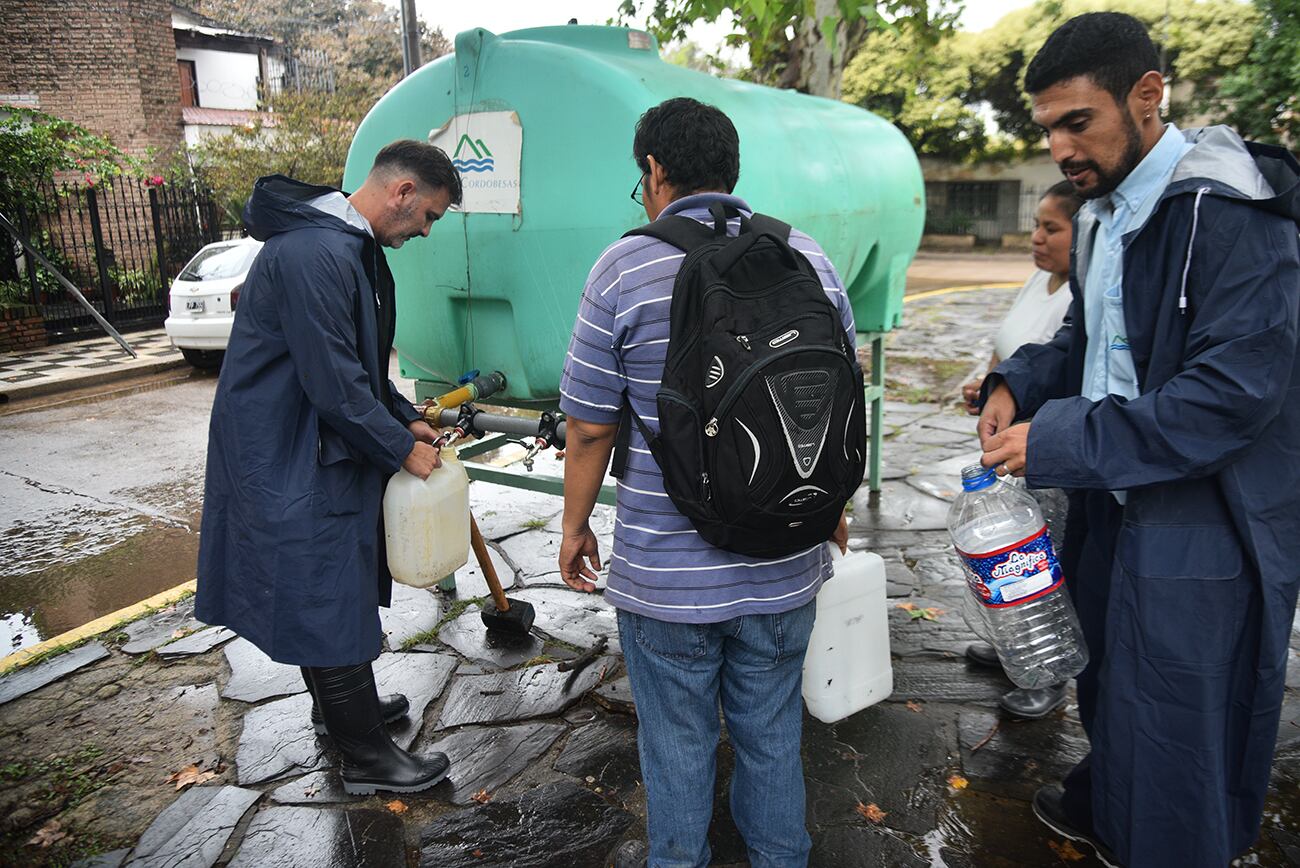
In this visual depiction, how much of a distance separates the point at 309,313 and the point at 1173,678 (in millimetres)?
2160

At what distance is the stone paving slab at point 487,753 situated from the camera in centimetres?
281

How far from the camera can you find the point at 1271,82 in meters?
18.4

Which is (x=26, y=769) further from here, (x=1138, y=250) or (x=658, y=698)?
(x=1138, y=250)

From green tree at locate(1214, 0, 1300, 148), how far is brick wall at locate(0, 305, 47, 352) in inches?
833

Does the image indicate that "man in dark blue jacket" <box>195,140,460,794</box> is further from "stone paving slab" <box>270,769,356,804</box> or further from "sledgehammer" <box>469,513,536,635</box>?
"sledgehammer" <box>469,513,536,635</box>

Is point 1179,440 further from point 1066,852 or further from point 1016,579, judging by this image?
point 1066,852

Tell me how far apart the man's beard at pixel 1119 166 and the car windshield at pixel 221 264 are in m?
10.1

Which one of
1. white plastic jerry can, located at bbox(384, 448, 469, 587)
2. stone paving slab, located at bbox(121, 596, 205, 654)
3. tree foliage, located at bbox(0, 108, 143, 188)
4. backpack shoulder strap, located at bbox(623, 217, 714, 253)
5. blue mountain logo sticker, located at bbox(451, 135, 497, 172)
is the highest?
tree foliage, located at bbox(0, 108, 143, 188)

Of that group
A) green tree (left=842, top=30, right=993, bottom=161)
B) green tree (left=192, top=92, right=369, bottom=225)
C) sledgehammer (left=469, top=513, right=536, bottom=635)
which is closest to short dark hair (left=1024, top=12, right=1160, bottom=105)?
sledgehammer (left=469, top=513, right=536, bottom=635)

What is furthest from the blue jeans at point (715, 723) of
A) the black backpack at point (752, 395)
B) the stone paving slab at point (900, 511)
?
the stone paving slab at point (900, 511)

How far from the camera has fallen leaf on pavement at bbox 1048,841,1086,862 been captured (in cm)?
242

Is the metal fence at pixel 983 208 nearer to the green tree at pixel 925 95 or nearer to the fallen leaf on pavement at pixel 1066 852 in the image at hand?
the green tree at pixel 925 95

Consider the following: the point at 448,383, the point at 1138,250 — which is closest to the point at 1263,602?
the point at 1138,250

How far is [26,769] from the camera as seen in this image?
9.62ft
